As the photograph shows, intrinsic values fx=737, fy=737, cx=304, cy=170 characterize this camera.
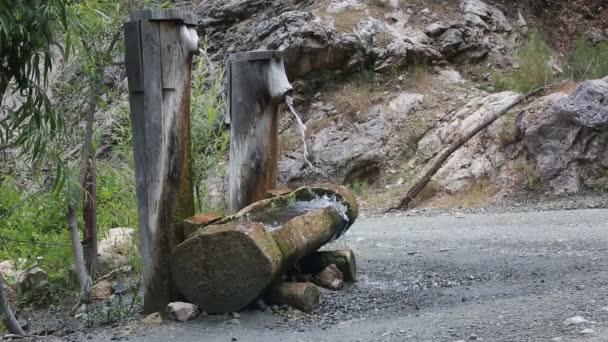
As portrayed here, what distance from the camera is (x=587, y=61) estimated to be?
13602mm

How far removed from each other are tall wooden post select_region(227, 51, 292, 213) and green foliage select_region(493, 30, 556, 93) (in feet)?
24.6

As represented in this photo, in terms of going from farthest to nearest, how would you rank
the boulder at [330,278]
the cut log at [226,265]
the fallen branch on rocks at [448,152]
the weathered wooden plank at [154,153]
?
the fallen branch on rocks at [448,152] → the boulder at [330,278] → the weathered wooden plank at [154,153] → the cut log at [226,265]

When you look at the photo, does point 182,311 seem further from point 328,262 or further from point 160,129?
point 328,262

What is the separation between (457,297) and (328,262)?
1.05 meters

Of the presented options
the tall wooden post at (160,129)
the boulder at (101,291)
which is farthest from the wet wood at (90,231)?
the tall wooden post at (160,129)

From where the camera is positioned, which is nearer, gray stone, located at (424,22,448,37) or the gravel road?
the gravel road

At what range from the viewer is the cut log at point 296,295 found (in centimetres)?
472

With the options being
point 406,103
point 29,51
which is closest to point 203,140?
point 29,51

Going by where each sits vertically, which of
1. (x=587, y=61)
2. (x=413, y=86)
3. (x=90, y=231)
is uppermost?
(x=587, y=61)

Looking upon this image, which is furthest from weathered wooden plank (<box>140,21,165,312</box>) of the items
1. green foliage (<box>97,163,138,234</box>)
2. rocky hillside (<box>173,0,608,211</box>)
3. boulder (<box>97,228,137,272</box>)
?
rocky hillside (<box>173,0,608,211</box>)

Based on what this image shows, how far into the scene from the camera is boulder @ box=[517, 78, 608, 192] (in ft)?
32.3

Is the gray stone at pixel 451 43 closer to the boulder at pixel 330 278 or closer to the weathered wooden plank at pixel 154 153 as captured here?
the boulder at pixel 330 278

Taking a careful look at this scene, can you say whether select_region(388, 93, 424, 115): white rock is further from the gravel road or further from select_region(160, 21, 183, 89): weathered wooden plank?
select_region(160, 21, 183, 89): weathered wooden plank

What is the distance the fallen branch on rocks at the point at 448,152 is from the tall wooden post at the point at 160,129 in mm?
6346
